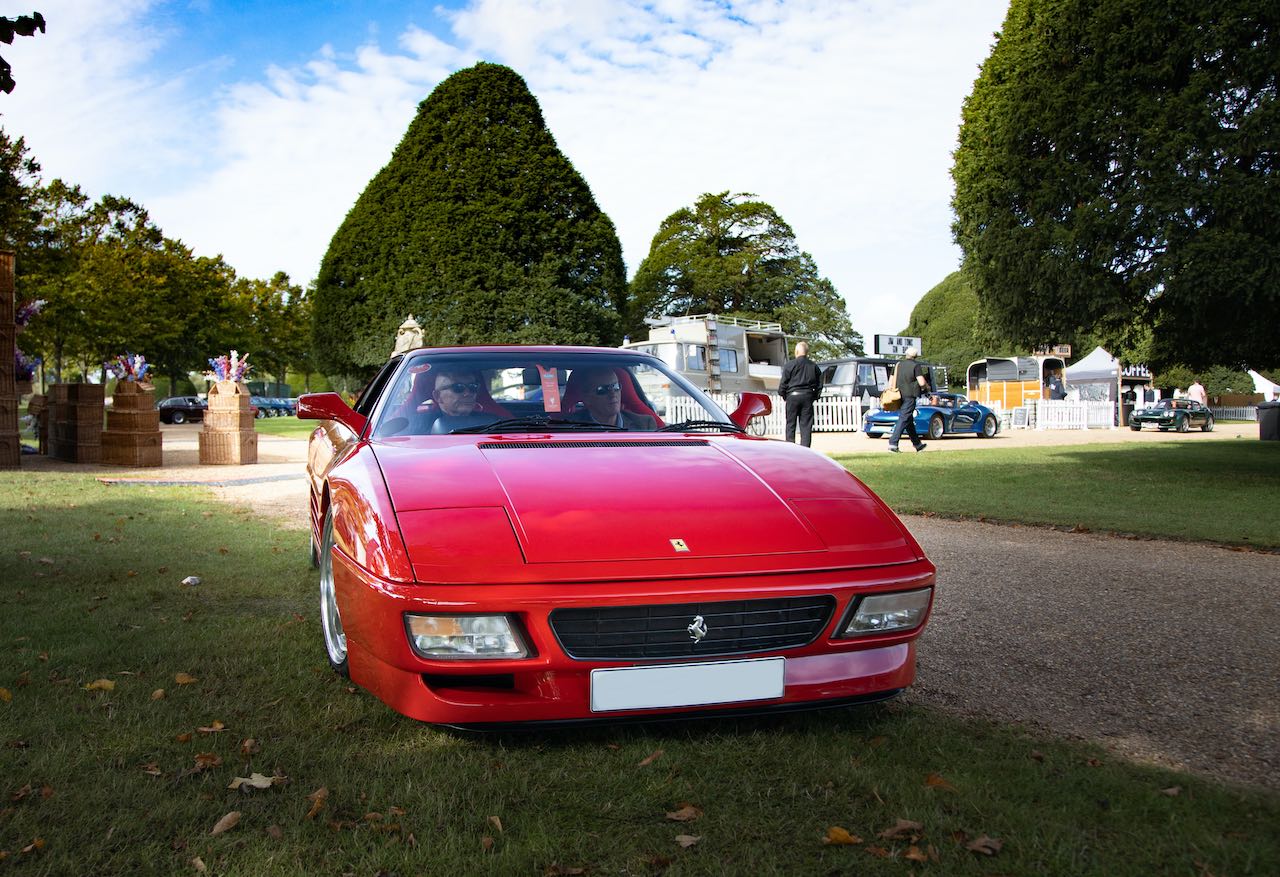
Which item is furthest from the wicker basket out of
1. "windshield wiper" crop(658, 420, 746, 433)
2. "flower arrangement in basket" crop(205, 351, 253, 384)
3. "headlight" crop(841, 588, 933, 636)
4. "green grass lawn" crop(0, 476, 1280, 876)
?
"headlight" crop(841, 588, 933, 636)

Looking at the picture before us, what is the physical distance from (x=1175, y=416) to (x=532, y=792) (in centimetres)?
3281

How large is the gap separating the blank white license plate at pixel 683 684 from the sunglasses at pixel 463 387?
72.3 inches

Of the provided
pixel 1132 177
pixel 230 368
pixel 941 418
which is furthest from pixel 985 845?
pixel 941 418

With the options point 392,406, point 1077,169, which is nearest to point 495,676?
point 392,406

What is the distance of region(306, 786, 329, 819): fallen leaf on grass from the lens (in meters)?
2.43

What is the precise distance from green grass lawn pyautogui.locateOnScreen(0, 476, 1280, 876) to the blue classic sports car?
2126 centimetres

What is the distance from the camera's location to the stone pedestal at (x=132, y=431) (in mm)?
14391

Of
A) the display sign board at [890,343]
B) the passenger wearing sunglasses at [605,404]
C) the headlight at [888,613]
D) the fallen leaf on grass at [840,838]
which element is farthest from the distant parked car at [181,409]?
the fallen leaf on grass at [840,838]

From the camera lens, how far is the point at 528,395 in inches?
166

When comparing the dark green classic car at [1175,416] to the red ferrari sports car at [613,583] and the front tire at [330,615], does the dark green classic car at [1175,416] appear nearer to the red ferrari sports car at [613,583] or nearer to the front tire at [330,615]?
the red ferrari sports car at [613,583]

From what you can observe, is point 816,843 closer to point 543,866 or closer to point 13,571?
point 543,866

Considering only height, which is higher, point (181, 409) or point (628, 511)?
point (181, 409)

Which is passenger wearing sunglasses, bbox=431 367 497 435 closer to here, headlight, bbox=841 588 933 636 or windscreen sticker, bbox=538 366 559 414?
windscreen sticker, bbox=538 366 559 414

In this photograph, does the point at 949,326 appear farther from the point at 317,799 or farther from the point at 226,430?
the point at 317,799
